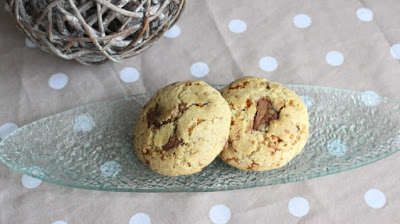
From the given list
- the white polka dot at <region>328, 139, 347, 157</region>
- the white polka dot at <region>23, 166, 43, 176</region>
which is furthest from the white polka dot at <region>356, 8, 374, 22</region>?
the white polka dot at <region>23, 166, 43, 176</region>

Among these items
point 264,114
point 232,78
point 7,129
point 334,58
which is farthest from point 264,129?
point 7,129

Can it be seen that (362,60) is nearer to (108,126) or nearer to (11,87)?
(108,126)

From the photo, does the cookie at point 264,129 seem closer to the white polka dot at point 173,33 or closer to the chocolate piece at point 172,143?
the chocolate piece at point 172,143

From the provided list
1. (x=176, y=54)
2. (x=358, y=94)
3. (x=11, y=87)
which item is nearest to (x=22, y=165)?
(x=11, y=87)

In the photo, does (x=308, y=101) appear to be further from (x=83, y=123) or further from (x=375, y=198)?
(x=83, y=123)

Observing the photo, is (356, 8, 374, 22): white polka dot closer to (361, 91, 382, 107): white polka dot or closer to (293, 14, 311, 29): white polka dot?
(293, 14, 311, 29): white polka dot
